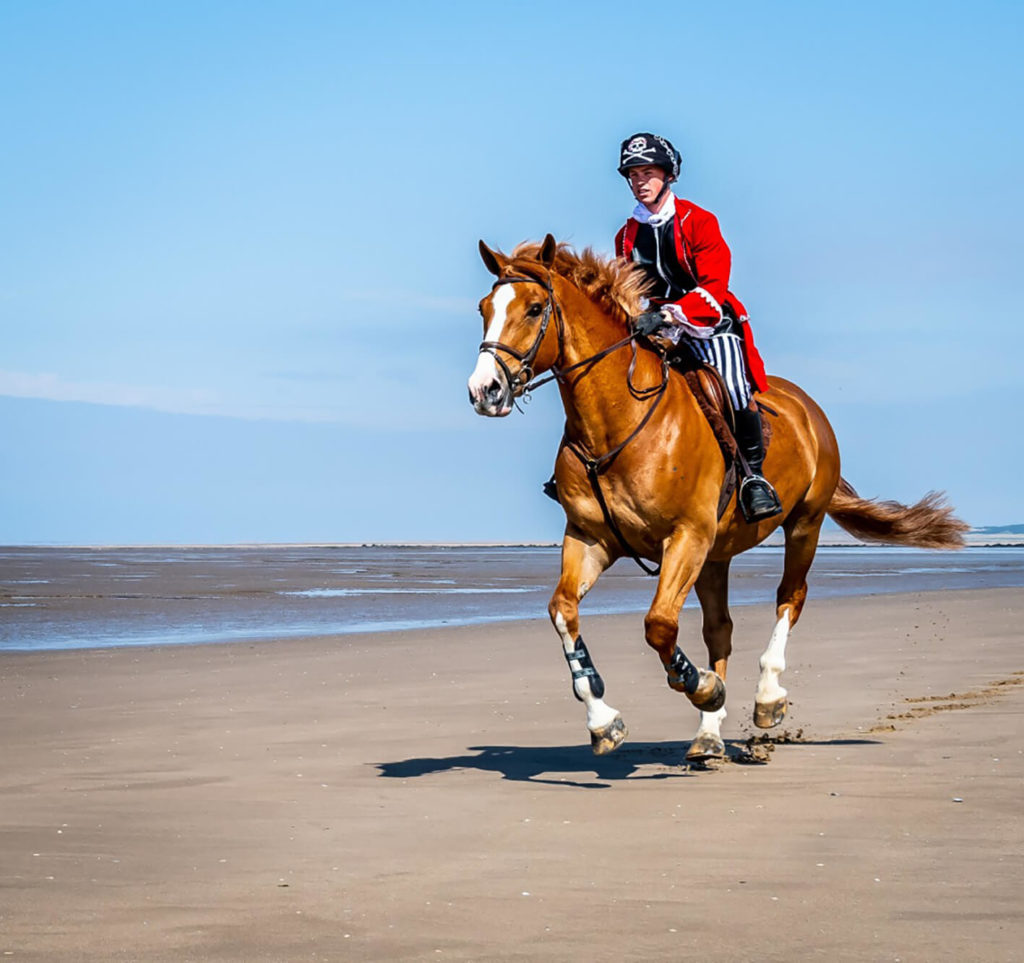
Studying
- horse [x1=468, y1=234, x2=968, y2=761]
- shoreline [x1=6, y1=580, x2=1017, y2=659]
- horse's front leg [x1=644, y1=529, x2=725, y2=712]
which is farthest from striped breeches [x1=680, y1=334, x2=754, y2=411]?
shoreline [x1=6, y1=580, x2=1017, y2=659]

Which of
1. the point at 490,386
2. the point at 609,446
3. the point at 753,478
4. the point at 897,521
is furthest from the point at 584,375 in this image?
the point at 897,521

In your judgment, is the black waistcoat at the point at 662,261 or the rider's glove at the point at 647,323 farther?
the black waistcoat at the point at 662,261

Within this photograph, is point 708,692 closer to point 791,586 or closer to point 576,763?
point 576,763

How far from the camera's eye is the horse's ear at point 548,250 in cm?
827

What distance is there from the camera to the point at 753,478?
9094 millimetres

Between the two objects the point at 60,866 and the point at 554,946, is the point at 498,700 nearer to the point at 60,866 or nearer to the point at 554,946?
the point at 60,866

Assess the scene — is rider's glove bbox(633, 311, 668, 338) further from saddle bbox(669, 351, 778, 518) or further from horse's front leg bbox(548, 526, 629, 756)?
horse's front leg bbox(548, 526, 629, 756)

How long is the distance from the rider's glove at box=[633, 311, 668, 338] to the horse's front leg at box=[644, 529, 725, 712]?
1.18m

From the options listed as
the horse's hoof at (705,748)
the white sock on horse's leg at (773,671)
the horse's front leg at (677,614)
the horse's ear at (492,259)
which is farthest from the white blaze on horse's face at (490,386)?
the white sock on horse's leg at (773,671)

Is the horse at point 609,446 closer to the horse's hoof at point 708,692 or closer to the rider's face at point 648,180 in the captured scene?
the horse's hoof at point 708,692

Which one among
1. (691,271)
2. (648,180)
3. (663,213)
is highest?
(648,180)

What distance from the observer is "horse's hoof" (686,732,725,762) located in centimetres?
870

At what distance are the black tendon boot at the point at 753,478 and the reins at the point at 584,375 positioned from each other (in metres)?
0.77

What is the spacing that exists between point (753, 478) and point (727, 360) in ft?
2.50
